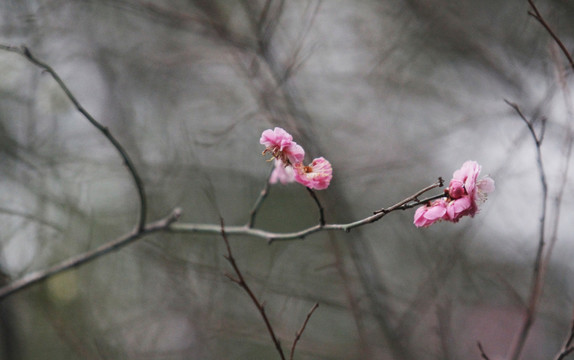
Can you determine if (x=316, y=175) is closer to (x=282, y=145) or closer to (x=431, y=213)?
(x=282, y=145)

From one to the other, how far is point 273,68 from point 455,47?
1260 mm

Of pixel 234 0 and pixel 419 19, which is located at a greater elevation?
pixel 234 0

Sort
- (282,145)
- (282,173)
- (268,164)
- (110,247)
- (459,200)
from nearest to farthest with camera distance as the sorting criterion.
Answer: (459,200)
(282,145)
(282,173)
(110,247)
(268,164)

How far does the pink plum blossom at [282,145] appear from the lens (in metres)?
1.07

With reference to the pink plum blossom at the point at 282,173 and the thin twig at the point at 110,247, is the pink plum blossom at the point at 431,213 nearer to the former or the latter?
the pink plum blossom at the point at 282,173

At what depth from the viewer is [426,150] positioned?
255 cm

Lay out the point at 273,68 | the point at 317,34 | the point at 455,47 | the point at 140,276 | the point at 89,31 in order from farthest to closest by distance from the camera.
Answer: the point at 89,31, the point at 140,276, the point at 455,47, the point at 317,34, the point at 273,68

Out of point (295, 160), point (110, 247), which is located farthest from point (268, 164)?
point (295, 160)

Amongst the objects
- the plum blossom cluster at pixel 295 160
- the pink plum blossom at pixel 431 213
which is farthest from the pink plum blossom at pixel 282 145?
the pink plum blossom at pixel 431 213

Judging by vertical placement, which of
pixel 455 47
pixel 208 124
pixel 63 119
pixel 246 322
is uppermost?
pixel 63 119

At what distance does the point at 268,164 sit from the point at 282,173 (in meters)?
1.96

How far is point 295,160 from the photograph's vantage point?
1086 millimetres

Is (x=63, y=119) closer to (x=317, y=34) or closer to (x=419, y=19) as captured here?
(x=317, y=34)

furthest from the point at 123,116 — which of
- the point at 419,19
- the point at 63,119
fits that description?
the point at 419,19
